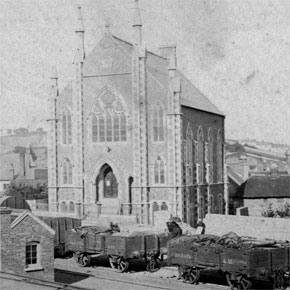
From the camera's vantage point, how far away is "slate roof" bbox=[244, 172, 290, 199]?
197ft

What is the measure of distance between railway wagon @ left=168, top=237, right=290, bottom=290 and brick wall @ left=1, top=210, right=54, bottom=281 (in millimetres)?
5350

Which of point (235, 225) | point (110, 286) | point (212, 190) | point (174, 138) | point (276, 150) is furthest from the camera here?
point (276, 150)

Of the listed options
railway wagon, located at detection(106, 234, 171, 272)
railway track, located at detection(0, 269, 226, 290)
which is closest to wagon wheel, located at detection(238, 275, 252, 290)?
railway track, located at detection(0, 269, 226, 290)

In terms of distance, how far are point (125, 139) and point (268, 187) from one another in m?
19.3

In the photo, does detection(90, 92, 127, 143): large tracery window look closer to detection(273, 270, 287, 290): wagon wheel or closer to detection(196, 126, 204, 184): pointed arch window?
detection(196, 126, 204, 184): pointed arch window

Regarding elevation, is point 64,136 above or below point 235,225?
above

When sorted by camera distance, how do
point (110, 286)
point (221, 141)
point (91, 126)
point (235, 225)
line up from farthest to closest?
point (221, 141), point (91, 126), point (235, 225), point (110, 286)

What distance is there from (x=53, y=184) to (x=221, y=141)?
57.5 feet

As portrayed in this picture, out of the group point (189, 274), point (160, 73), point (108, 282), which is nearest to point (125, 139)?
point (160, 73)

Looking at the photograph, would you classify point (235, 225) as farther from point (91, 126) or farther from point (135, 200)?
point (91, 126)

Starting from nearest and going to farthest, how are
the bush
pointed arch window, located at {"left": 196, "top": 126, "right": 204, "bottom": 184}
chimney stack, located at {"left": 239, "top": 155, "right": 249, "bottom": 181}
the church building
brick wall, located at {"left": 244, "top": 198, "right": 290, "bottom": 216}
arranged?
the church building, pointed arch window, located at {"left": 196, "top": 126, "right": 204, "bottom": 184}, the bush, brick wall, located at {"left": 244, "top": 198, "right": 290, "bottom": 216}, chimney stack, located at {"left": 239, "top": 155, "right": 249, "bottom": 181}

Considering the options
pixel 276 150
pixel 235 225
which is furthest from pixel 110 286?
pixel 276 150

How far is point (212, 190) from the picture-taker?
181 feet

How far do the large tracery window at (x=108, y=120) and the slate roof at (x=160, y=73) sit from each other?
8.79 ft
